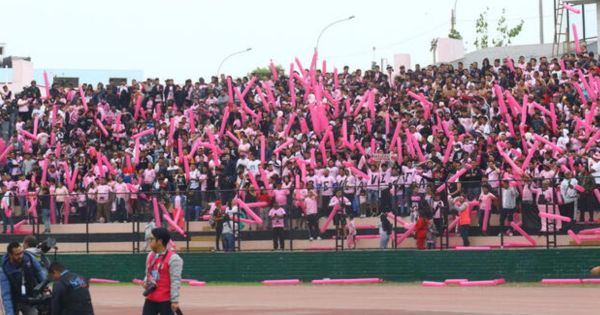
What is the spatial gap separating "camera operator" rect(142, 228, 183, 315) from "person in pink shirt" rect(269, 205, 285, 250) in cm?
1744

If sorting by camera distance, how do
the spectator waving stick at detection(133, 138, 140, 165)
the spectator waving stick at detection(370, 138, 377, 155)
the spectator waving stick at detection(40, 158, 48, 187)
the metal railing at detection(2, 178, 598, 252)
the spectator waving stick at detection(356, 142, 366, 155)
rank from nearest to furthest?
the metal railing at detection(2, 178, 598, 252) → the spectator waving stick at detection(356, 142, 366, 155) → the spectator waving stick at detection(370, 138, 377, 155) → the spectator waving stick at detection(40, 158, 48, 187) → the spectator waving stick at detection(133, 138, 140, 165)

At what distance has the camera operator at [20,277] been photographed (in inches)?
669

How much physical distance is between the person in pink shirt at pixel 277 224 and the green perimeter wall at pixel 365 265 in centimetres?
25

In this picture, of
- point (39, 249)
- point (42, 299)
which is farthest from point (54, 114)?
point (42, 299)

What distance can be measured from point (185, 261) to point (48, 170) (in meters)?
6.56

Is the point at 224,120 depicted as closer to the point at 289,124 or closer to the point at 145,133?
the point at 289,124

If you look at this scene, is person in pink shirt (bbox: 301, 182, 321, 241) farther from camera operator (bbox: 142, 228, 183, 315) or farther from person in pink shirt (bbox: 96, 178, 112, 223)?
camera operator (bbox: 142, 228, 183, 315)

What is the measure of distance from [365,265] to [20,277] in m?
16.0

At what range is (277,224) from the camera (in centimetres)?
3281

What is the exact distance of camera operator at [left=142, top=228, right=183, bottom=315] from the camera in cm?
1498

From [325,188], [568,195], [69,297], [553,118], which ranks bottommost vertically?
[69,297]

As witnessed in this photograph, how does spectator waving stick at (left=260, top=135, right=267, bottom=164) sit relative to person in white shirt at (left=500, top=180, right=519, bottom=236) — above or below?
above

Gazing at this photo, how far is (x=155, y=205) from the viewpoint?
34.0m

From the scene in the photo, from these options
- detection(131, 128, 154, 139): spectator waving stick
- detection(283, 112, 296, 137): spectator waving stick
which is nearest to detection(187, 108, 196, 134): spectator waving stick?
detection(131, 128, 154, 139): spectator waving stick
